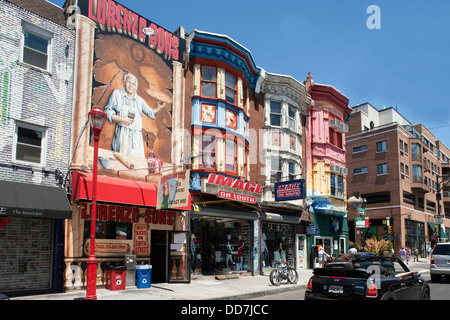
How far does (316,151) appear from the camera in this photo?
28.6m

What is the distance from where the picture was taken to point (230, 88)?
70.8 feet

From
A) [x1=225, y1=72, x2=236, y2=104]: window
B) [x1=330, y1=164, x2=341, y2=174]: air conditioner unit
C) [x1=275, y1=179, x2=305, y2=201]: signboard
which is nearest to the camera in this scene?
[x1=275, y1=179, x2=305, y2=201]: signboard

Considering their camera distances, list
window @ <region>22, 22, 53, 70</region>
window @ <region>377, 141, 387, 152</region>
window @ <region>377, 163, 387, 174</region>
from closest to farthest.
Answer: window @ <region>22, 22, 53, 70</region> → window @ <region>377, 163, 387, 174</region> → window @ <region>377, 141, 387, 152</region>

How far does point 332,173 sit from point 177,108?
49.8 ft

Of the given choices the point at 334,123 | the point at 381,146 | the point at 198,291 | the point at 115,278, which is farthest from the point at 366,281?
the point at 381,146

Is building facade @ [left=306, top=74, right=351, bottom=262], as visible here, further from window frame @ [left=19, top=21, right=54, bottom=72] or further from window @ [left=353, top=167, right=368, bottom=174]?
window @ [left=353, top=167, right=368, bottom=174]

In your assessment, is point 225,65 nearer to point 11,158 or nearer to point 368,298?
point 11,158

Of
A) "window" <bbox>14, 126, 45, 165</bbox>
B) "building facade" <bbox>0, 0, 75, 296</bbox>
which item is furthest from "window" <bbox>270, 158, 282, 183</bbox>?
"window" <bbox>14, 126, 45, 165</bbox>

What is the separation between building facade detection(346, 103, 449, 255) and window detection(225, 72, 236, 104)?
27.8 m

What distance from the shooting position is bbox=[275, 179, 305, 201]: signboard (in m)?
20.7

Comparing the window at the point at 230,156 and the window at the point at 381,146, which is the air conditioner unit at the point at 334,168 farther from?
the window at the point at 381,146

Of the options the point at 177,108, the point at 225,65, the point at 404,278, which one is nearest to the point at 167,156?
the point at 177,108

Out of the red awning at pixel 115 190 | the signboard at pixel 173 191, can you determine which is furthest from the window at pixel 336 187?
the signboard at pixel 173 191

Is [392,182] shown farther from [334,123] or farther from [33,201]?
[33,201]
